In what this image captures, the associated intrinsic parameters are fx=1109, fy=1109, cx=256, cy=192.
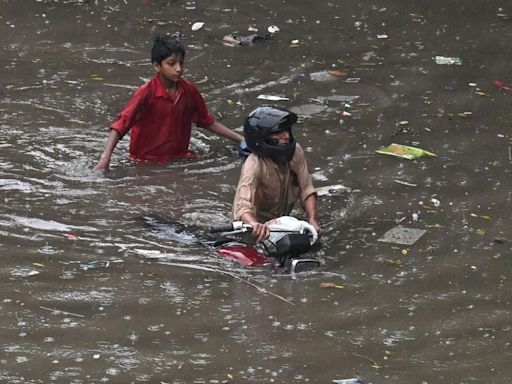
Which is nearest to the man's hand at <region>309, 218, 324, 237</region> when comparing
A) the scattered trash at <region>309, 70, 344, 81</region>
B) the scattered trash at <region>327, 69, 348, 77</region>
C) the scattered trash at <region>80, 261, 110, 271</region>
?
the scattered trash at <region>80, 261, 110, 271</region>

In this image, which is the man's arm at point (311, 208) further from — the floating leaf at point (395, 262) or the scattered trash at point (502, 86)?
the scattered trash at point (502, 86)

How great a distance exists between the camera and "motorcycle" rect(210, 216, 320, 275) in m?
5.98

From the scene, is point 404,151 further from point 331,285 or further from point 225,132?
point 331,285

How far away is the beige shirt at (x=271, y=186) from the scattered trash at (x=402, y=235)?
1.79 ft

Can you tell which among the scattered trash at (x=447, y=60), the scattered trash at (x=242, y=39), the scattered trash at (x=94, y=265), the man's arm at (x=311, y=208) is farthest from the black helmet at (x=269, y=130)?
the scattered trash at (x=242, y=39)

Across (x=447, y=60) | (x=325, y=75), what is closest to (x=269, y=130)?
(x=325, y=75)

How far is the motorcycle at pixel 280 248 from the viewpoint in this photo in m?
5.98

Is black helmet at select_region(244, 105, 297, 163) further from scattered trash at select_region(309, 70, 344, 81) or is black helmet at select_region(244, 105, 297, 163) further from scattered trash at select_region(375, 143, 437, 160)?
scattered trash at select_region(309, 70, 344, 81)

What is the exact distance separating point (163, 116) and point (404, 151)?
5.85 ft

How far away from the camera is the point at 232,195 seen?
753 centimetres

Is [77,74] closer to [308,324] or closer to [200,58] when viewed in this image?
[200,58]

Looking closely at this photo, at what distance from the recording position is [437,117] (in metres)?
8.93

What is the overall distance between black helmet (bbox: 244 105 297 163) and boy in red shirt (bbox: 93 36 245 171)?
1.39 meters

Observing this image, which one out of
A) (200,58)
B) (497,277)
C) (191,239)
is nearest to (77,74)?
(200,58)
